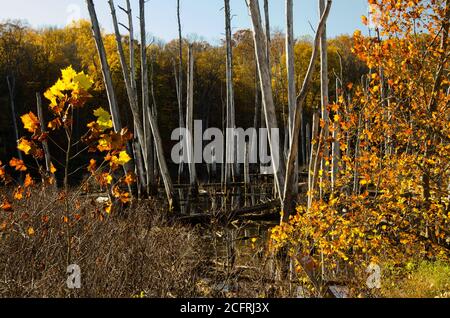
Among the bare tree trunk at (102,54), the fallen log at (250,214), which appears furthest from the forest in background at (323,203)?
the bare tree trunk at (102,54)

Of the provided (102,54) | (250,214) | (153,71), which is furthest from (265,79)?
(153,71)

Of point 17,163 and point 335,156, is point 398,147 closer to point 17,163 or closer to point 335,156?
point 335,156

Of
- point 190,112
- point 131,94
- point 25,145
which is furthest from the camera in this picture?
point 190,112

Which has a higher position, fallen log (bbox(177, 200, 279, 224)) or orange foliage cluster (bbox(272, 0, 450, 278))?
orange foliage cluster (bbox(272, 0, 450, 278))

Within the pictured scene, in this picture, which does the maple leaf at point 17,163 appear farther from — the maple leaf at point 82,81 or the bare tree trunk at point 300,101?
the bare tree trunk at point 300,101

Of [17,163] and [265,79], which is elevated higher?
[265,79]

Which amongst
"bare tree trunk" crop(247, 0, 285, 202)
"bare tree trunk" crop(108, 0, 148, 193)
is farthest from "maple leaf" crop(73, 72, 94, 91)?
"bare tree trunk" crop(108, 0, 148, 193)

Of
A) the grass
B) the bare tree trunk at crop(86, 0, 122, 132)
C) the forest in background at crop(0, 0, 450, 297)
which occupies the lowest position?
the grass

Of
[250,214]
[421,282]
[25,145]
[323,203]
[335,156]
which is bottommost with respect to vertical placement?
[250,214]

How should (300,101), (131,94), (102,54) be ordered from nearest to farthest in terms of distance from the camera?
→ (300,101), (102,54), (131,94)

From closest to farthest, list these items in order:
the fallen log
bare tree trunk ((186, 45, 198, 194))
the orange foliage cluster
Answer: the orange foliage cluster, the fallen log, bare tree trunk ((186, 45, 198, 194))

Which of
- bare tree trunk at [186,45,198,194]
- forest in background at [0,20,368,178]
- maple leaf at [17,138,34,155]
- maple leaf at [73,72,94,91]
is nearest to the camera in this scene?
maple leaf at [73,72,94,91]

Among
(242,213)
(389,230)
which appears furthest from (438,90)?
(242,213)

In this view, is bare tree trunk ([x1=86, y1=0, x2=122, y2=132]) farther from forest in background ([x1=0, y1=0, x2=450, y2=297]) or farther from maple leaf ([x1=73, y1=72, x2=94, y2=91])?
maple leaf ([x1=73, y1=72, x2=94, y2=91])
